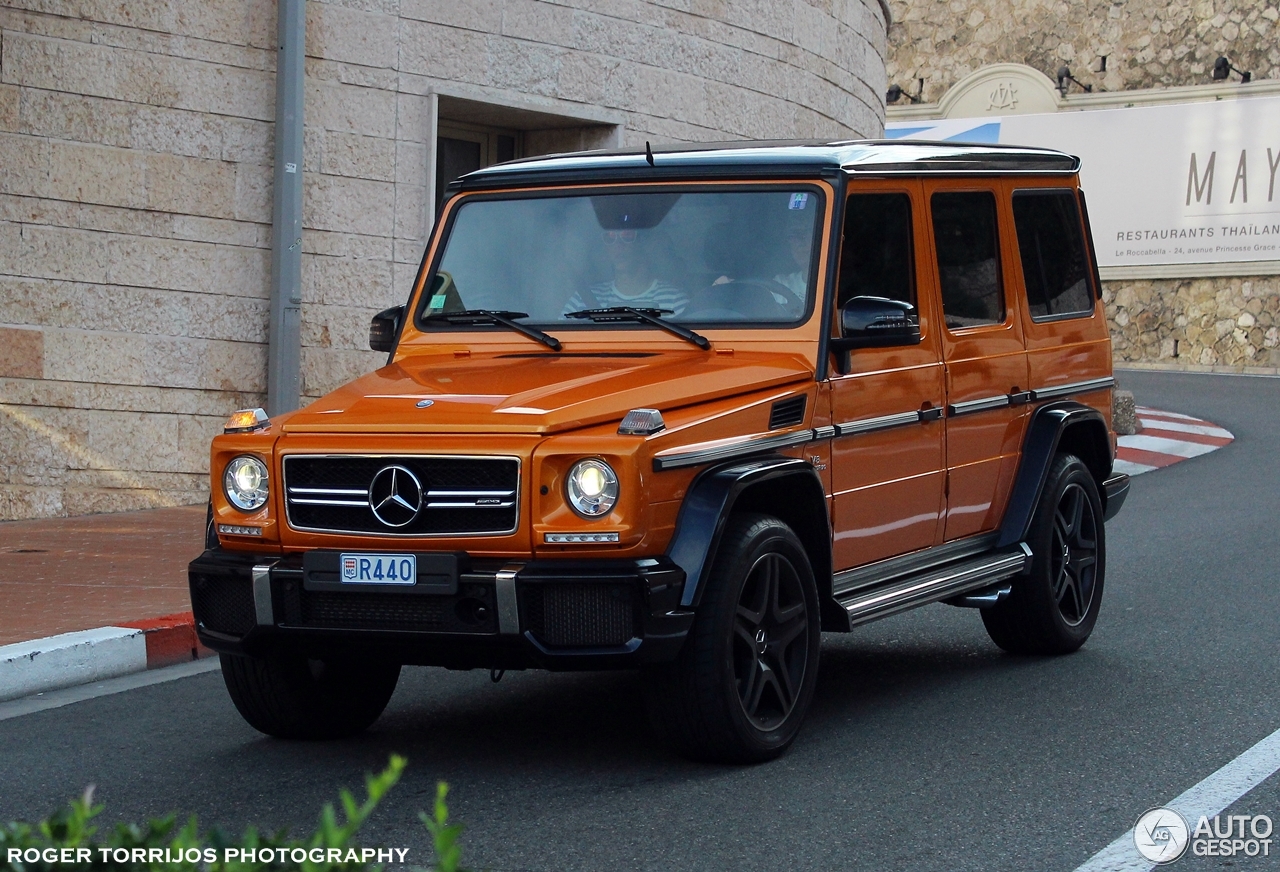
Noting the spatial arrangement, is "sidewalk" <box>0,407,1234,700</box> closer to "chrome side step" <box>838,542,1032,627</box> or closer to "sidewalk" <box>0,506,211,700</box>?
"sidewalk" <box>0,506,211,700</box>

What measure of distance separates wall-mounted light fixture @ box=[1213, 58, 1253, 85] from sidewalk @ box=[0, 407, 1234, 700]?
26363 mm

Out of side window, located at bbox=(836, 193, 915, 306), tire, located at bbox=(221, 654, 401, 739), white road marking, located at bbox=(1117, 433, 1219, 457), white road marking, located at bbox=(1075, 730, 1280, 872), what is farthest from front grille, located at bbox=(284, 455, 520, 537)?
white road marking, located at bbox=(1117, 433, 1219, 457)

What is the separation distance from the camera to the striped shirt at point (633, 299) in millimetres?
6070

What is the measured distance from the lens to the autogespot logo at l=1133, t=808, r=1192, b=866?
14.3 ft

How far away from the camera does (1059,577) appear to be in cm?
729

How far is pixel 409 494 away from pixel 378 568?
23 centimetres

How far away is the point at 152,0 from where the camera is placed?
11.5 m

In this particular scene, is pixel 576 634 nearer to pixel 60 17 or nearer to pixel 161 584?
pixel 161 584

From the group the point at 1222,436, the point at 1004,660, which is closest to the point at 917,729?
the point at 1004,660

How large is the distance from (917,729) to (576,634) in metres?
1.61

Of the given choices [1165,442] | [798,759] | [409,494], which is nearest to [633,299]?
[409,494]

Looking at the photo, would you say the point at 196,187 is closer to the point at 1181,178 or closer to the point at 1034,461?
the point at 1034,461

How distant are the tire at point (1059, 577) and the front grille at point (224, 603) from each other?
327cm

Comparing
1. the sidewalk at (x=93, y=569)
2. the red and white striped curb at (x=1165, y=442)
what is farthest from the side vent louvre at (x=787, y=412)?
the red and white striped curb at (x=1165, y=442)
